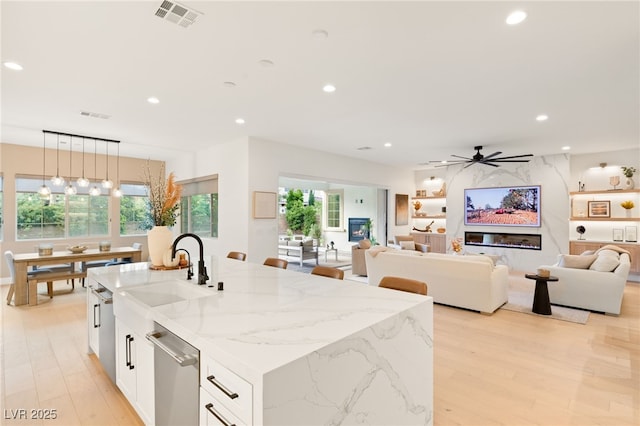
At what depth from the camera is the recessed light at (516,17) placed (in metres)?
2.26

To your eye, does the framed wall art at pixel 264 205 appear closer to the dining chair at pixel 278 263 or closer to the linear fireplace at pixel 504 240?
the dining chair at pixel 278 263

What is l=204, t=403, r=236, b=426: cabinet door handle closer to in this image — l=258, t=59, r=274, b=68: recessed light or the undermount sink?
the undermount sink

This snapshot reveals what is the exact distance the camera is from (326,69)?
3.15m

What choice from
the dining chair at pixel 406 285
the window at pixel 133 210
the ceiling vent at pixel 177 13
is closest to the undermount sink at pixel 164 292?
the dining chair at pixel 406 285

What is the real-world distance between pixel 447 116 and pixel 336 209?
23.9 feet

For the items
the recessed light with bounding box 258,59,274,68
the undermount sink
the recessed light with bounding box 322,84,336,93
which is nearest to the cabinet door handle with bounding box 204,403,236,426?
the undermount sink

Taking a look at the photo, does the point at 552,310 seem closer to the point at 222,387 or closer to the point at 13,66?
the point at 222,387

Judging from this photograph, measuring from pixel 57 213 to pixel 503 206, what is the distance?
1062cm

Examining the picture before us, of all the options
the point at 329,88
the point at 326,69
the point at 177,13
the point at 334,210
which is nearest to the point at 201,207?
the point at 329,88

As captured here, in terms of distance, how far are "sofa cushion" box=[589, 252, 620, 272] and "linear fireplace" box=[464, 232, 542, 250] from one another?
10.9 ft

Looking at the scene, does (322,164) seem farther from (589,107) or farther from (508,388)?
(508,388)

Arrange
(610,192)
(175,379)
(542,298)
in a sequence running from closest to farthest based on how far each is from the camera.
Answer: (175,379) < (542,298) < (610,192)

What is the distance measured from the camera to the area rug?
4234 mm

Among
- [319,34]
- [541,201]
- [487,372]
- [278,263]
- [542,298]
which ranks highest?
[319,34]
